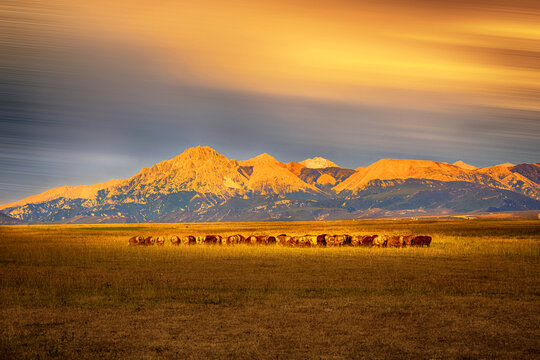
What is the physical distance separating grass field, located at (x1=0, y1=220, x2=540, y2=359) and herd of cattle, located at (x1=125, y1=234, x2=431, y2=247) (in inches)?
843

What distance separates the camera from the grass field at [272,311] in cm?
1445

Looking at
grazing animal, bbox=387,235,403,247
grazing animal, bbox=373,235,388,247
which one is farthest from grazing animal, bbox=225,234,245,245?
grazing animal, bbox=387,235,403,247

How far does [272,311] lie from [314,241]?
42.3 metres

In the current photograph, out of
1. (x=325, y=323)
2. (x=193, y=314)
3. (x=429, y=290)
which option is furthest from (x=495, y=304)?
(x=193, y=314)

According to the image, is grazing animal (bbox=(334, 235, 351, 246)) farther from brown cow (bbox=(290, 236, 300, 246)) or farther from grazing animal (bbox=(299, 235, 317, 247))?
brown cow (bbox=(290, 236, 300, 246))

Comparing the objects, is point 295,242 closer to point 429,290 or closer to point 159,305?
point 429,290

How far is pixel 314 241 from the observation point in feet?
202

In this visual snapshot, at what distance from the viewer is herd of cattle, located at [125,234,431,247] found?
5837cm

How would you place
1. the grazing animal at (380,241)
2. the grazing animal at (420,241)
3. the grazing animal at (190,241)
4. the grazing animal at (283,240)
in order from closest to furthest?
the grazing animal at (420,241) → the grazing animal at (380,241) → the grazing animal at (283,240) → the grazing animal at (190,241)

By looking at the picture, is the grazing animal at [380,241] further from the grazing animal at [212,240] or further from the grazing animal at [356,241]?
the grazing animal at [212,240]

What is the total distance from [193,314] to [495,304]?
44.3ft

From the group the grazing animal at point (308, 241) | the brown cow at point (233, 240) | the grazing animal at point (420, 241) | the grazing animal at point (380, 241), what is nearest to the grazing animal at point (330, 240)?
the grazing animal at point (308, 241)

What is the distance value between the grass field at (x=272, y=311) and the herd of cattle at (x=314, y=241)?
843 inches

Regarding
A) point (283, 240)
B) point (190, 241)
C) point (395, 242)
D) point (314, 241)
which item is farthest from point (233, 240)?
point (395, 242)
